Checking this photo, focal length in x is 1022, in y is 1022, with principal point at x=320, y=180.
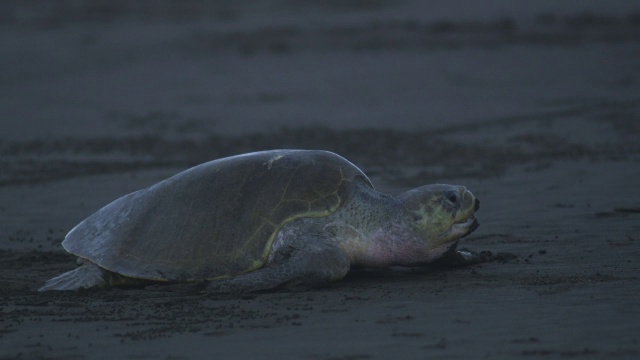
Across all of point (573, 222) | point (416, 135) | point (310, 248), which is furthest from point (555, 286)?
point (416, 135)

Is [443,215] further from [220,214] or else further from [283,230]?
[220,214]

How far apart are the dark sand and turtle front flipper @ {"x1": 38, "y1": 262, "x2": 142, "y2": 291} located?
128 mm

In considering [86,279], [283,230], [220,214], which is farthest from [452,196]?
Result: [86,279]

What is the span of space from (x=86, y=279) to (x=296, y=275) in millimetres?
1235

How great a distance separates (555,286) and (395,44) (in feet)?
39.0

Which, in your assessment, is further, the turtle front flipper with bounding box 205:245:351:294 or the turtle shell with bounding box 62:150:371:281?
the turtle shell with bounding box 62:150:371:281

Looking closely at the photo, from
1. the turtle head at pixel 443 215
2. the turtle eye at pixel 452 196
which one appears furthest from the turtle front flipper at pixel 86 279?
the turtle eye at pixel 452 196

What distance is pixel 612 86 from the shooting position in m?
13.0

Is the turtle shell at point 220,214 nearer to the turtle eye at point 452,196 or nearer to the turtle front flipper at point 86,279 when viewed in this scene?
the turtle front flipper at point 86,279

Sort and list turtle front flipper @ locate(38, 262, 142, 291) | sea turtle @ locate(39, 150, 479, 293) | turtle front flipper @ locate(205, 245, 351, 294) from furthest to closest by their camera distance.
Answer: turtle front flipper @ locate(38, 262, 142, 291) → sea turtle @ locate(39, 150, 479, 293) → turtle front flipper @ locate(205, 245, 351, 294)

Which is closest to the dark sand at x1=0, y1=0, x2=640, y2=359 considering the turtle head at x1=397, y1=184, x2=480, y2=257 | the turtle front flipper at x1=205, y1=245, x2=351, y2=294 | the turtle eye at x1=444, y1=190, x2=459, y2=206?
the turtle front flipper at x1=205, y1=245, x2=351, y2=294

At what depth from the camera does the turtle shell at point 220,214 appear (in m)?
5.36

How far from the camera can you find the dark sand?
4.25 metres

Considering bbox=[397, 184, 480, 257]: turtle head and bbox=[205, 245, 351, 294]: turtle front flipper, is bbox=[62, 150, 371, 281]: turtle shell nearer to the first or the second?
bbox=[205, 245, 351, 294]: turtle front flipper
